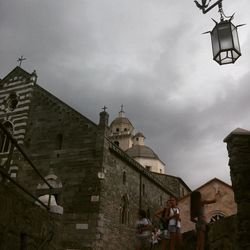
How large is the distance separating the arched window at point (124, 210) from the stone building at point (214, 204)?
A: 5.53 m

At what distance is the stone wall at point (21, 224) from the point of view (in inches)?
205

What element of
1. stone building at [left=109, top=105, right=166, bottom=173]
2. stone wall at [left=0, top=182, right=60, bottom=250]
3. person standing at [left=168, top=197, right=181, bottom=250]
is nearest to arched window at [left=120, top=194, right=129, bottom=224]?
person standing at [left=168, top=197, right=181, bottom=250]

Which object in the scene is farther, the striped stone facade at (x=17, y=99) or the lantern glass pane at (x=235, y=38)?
the striped stone facade at (x=17, y=99)

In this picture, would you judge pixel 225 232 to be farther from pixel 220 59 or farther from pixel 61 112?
pixel 61 112

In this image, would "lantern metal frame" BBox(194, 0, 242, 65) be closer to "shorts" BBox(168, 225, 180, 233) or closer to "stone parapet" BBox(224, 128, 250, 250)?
"stone parapet" BBox(224, 128, 250, 250)

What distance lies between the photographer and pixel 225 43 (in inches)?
225

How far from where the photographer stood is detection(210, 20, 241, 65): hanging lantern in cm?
570

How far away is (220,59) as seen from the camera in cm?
577

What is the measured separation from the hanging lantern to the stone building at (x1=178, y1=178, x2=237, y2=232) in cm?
1936

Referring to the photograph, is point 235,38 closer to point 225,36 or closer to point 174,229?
point 225,36

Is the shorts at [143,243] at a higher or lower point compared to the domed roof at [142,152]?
lower

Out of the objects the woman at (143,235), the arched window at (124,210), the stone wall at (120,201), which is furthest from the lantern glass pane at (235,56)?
the arched window at (124,210)

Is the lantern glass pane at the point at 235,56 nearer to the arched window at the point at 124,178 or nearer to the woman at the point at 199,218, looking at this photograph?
the woman at the point at 199,218

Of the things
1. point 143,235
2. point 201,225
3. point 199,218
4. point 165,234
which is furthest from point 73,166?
point 201,225
